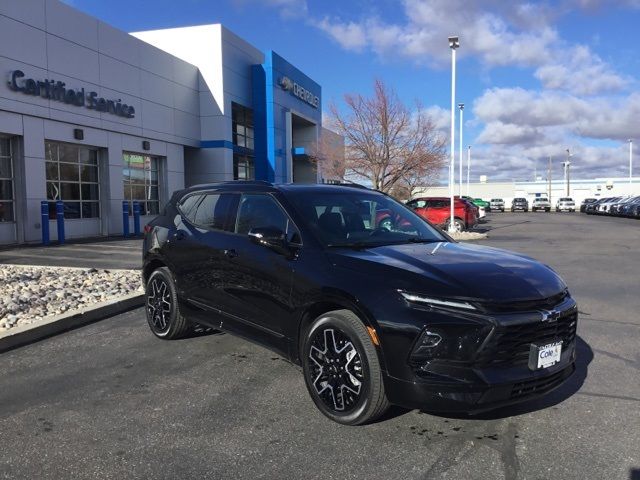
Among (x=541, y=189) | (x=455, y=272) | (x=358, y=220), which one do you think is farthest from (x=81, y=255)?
(x=541, y=189)

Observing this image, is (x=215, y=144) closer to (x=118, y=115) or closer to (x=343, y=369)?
(x=118, y=115)

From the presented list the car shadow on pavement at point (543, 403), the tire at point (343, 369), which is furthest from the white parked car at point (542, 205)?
the tire at point (343, 369)

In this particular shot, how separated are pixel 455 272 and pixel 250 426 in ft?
5.81

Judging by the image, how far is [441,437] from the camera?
11.9 ft

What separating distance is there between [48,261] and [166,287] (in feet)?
26.5

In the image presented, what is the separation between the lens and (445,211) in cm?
2320

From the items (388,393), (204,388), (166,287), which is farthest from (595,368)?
(166,287)

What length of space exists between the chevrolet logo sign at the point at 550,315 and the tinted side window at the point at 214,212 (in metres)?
2.84

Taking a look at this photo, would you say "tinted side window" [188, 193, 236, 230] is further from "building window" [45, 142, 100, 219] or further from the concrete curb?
"building window" [45, 142, 100, 219]

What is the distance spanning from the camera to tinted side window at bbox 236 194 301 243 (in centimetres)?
454

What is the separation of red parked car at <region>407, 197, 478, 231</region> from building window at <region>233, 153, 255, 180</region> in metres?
10.9

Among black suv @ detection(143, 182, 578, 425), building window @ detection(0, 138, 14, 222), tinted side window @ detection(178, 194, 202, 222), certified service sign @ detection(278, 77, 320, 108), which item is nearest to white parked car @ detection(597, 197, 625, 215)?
certified service sign @ detection(278, 77, 320, 108)

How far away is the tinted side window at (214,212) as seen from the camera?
5.21m

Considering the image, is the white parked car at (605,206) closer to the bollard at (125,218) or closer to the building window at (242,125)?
the building window at (242,125)
